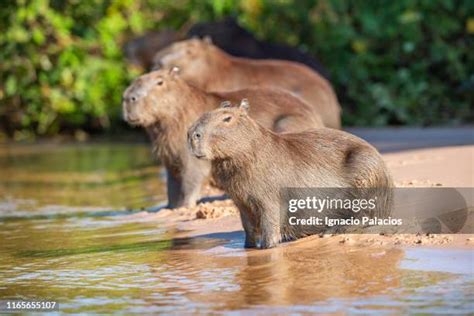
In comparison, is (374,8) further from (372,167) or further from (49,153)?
(372,167)

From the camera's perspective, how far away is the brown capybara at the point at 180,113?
838cm

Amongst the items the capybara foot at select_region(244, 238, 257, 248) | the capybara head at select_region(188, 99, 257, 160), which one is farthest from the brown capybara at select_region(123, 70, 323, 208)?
the capybara foot at select_region(244, 238, 257, 248)

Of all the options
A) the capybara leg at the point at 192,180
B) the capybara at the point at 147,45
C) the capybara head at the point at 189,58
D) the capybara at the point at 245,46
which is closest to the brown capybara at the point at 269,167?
the capybara leg at the point at 192,180

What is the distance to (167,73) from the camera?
334 inches

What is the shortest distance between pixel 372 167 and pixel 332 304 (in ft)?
5.59

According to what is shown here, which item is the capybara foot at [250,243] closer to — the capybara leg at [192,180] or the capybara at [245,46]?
the capybara leg at [192,180]

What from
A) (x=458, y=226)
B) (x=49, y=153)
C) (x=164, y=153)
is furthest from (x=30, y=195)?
(x=458, y=226)

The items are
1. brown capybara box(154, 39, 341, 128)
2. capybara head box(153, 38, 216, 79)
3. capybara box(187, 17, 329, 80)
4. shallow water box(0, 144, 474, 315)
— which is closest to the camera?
shallow water box(0, 144, 474, 315)

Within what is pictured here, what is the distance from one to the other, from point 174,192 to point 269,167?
224cm
